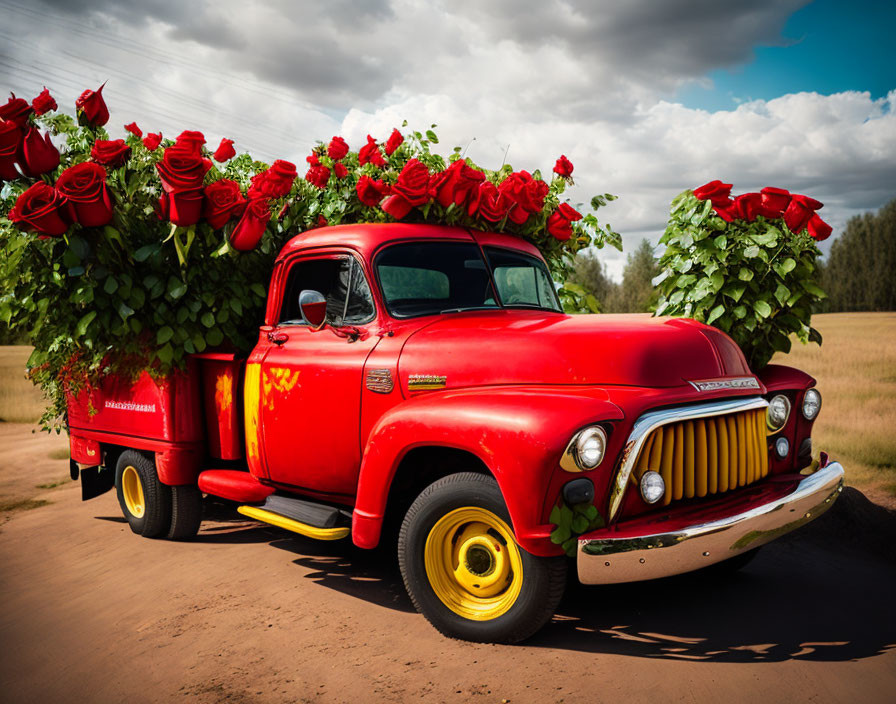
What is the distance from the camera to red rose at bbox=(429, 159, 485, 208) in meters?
4.55

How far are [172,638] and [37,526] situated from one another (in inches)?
128

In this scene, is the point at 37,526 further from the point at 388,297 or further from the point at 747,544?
A: the point at 747,544

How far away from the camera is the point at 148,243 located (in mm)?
4836

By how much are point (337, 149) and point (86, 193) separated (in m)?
2.02

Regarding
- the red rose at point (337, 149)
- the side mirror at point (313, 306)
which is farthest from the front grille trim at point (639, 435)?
the red rose at point (337, 149)

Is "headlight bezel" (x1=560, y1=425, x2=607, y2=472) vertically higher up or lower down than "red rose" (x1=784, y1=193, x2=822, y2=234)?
lower down

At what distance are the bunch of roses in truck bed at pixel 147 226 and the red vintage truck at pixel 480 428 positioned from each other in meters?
0.28

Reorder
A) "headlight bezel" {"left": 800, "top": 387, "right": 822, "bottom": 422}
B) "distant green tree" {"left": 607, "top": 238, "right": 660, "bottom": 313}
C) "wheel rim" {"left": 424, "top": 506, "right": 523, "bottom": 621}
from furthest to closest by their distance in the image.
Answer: "distant green tree" {"left": 607, "top": 238, "right": 660, "bottom": 313}, "headlight bezel" {"left": 800, "top": 387, "right": 822, "bottom": 422}, "wheel rim" {"left": 424, "top": 506, "right": 523, "bottom": 621}

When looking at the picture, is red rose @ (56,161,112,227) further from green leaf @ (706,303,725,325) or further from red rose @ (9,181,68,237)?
green leaf @ (706,303,725,325)

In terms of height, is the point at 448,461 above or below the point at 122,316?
below

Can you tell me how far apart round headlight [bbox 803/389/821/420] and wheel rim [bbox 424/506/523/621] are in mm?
1972

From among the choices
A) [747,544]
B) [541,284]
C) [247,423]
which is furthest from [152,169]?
[747,544]

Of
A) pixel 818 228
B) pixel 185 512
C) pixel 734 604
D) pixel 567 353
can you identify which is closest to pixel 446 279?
pixel 567 353

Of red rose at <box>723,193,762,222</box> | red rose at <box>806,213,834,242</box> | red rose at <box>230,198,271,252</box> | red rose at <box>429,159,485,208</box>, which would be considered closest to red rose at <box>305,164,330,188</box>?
red rose at <box>230,198,271,252</box>
